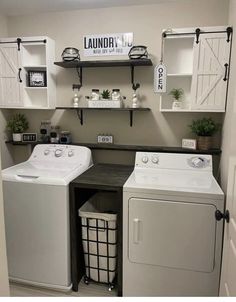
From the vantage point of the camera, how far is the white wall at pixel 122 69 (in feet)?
7.60

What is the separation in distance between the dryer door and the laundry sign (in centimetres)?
151

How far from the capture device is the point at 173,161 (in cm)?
227

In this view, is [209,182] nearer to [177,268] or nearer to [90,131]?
[177,268]

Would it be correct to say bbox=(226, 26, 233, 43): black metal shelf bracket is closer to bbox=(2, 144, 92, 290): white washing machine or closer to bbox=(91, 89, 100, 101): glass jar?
bbox=(91, 89, 100, 101): glass jar

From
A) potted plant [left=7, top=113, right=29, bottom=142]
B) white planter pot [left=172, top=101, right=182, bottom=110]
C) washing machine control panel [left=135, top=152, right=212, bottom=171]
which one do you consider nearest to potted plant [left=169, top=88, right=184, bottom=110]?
white planter pot [left=172, top=101, right=182, bottom=110]

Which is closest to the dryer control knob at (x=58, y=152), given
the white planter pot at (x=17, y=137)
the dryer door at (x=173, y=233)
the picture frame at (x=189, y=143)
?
the white planter pot at (x=17, y=137)

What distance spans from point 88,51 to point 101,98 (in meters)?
0.51

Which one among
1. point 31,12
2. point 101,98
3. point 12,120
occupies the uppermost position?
point 31,12

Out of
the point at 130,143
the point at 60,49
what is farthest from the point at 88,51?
the point at 130,143

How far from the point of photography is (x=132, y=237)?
189 centimetres

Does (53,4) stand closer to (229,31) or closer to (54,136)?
(54,136)

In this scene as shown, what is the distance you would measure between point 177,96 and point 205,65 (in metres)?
0.36

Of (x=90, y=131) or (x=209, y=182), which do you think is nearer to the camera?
(x=209, y=182)

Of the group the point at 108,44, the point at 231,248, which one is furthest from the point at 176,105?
the point at 231,248
